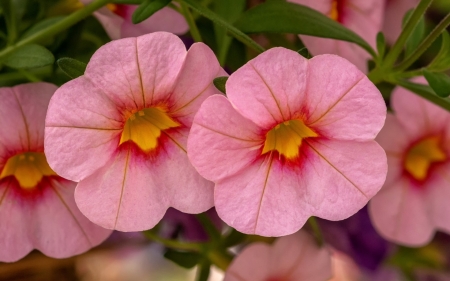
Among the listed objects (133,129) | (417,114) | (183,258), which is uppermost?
(133,129)

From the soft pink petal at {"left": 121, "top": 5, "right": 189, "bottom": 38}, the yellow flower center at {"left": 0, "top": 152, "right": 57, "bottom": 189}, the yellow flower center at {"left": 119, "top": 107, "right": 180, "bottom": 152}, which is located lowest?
the yellow flower center at {"left": 0, "top": 152, "right": 57, "bottom": 189}

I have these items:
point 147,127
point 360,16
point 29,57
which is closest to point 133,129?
point 147,127

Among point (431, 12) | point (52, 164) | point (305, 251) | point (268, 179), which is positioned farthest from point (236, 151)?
point (431, 12)

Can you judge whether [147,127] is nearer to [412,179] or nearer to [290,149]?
[290,149]

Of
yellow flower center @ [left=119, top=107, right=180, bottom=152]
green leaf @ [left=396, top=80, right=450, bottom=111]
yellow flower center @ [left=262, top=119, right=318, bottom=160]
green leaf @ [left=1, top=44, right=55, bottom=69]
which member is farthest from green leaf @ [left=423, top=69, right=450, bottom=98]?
green leaf @ [left=1, top=44, right=55, bottom=69]

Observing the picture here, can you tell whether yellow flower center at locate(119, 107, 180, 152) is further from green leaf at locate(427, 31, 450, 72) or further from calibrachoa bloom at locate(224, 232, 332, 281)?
green leaf at locate(427, 31, 450, 72)

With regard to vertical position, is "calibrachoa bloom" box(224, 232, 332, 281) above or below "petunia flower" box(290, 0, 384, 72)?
below

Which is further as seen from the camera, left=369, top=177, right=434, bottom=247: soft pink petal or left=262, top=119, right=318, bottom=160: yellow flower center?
left=369, top=177, right=434, bottom=247: soft pink petal
